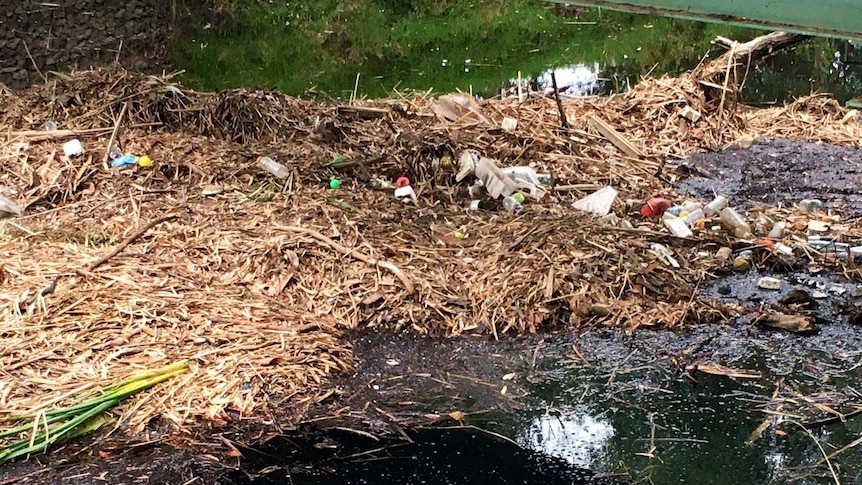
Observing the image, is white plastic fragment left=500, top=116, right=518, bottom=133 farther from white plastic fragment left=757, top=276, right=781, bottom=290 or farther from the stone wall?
the stone wall

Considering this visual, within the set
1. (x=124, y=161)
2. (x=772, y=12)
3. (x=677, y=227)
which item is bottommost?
(x=677, y=227)

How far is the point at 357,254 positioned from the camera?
4898 millimetres

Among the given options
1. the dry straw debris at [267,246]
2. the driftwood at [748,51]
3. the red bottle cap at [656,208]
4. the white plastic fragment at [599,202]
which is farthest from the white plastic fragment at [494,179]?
the driftwood at [748,51]

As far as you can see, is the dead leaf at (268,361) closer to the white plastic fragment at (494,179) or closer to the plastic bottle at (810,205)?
the white plastic fragment at (494,179)

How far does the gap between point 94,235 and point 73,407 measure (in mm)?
1761

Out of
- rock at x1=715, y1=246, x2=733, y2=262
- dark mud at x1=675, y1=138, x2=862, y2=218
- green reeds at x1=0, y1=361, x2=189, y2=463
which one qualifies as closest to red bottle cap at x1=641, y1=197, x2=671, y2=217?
rock at x1=715, y1=246, x2=733, y2=262

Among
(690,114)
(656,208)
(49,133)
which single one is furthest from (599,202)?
(49,133)

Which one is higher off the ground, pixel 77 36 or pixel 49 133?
pixel 49 133

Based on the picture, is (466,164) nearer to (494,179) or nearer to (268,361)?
(494,179)

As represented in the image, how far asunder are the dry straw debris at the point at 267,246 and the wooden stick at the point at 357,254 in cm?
1

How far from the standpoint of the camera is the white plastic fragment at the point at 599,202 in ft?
18.8

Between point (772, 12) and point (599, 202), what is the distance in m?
3.31

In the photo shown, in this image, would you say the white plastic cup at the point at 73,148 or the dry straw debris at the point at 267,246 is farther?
the white plastic cup at the point at 73,148

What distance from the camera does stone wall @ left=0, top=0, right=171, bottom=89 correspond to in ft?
32.2
